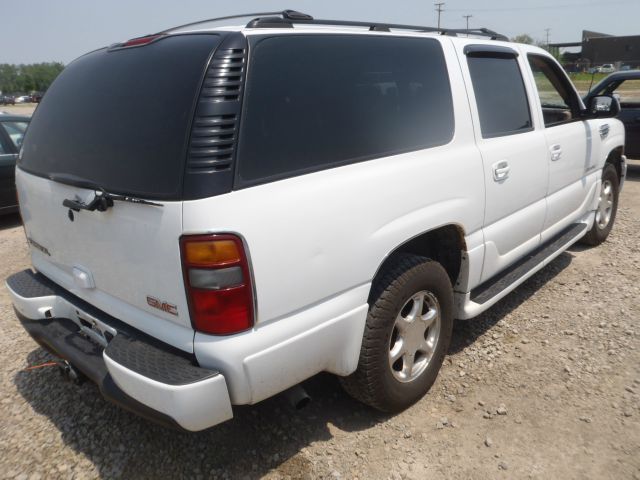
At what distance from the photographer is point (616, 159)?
5066mm

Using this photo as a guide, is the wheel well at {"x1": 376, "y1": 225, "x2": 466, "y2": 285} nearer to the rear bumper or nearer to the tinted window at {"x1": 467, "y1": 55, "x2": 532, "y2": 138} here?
the tinted window at {"x1": 467, "y1": 55, "x2": 532, "y2": 138}

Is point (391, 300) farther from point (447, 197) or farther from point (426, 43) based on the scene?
point (426, 43)

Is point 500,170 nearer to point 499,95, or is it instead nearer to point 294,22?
point 499,95

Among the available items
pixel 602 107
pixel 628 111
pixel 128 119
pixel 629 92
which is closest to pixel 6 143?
pixel 128 119

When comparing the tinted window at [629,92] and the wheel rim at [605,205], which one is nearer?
the wheel rim at [605,205]

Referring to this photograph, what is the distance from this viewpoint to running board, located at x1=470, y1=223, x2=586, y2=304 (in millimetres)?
3150

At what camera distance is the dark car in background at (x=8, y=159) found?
654 cm

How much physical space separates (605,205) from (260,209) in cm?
443

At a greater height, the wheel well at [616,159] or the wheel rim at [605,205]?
the wheel well at [616,159]

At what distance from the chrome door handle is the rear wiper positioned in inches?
112

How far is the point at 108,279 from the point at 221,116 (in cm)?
88

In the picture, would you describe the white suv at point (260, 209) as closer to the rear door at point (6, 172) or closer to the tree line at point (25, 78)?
the rear door at point (6, 172)

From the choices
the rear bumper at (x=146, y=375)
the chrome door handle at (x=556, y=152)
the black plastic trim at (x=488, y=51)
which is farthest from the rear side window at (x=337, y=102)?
the chrome door handle at (x=556, y=152)

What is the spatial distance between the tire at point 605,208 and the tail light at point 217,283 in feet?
13.6
